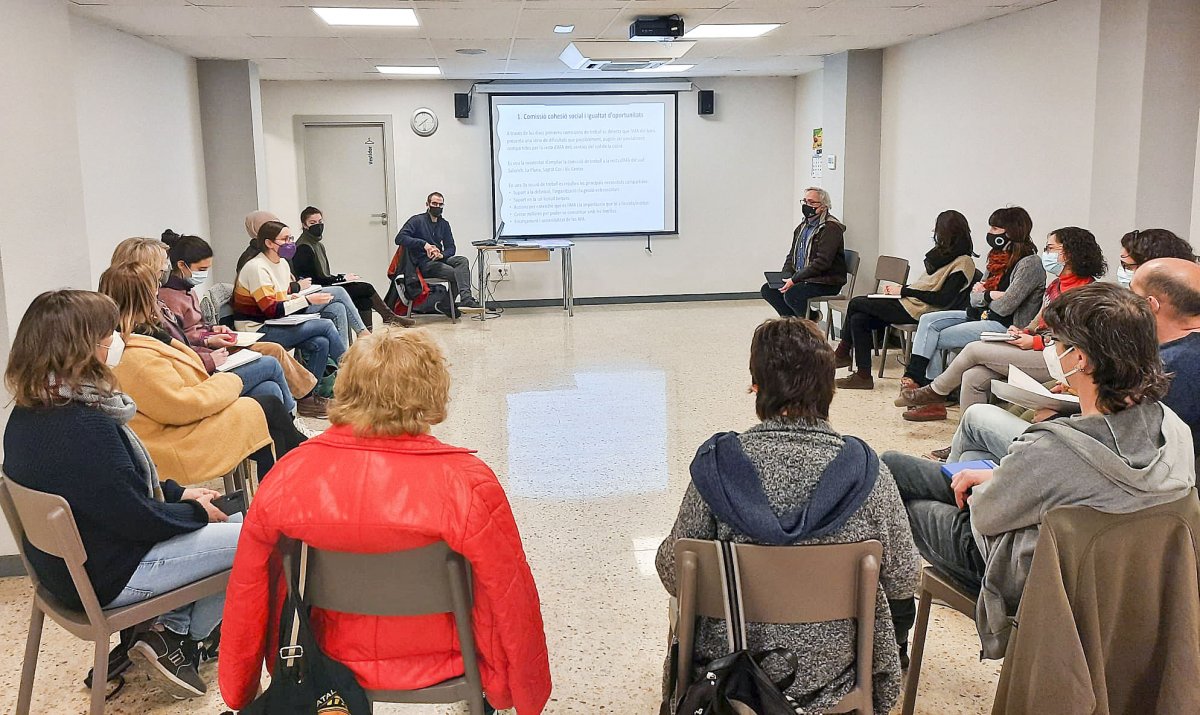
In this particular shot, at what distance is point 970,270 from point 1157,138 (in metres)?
1.32

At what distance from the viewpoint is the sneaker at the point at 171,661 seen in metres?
2.71

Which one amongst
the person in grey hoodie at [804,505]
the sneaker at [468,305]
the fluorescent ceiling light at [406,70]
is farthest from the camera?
the sneaker at [468,305]

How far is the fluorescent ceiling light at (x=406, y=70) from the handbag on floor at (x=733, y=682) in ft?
28.3

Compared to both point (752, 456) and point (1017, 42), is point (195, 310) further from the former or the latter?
point (1017, 42)

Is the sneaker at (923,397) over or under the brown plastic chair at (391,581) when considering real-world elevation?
under

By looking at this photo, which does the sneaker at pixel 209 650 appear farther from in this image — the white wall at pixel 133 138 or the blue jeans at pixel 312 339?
the white wall at pixel 133 138

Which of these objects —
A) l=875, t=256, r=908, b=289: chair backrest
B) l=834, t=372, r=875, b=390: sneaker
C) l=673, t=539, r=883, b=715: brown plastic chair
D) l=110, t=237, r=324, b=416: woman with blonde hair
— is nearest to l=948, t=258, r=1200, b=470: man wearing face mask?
l=673, t=539, r=883, b=715: brown plastic chair

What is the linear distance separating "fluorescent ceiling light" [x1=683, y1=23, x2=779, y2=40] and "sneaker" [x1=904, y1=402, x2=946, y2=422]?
3168mm

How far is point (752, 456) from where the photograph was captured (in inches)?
80.4

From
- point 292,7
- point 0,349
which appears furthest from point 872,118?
point 0,349

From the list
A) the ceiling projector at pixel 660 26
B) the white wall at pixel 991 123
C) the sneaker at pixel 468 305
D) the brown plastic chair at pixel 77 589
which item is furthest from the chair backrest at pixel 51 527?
the sneaker at pixel 468 305

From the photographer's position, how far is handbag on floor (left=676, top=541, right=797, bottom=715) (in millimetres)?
1840

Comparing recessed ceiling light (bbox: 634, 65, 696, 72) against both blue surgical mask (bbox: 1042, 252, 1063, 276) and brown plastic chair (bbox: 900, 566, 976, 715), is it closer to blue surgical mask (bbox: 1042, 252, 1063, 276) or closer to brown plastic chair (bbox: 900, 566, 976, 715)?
blue surgical mask (bbox: 1042, 252, 1063, 276)

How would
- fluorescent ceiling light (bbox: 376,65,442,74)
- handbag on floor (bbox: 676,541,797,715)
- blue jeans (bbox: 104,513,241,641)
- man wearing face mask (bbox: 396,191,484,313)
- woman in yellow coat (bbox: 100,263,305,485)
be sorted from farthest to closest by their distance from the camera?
man wearing face mask (bbox: 396,191,484,313) → fluorescent ceiling light (bbox: 376,65,442,74) → woman in yellow coat (bbox: 100,263,305,485) → blue jeans (bbox: 104,513,241,641) → handbag on floor (bbox: 676,541,797,715)
